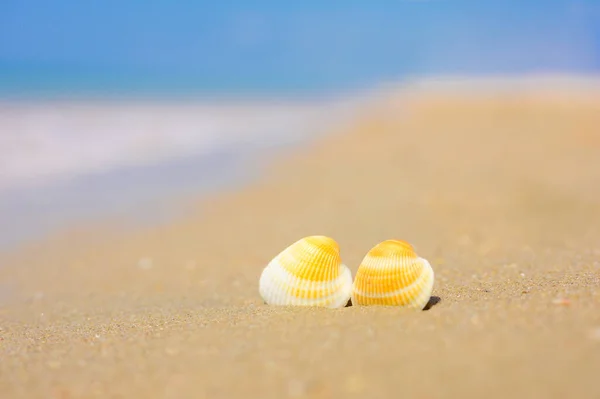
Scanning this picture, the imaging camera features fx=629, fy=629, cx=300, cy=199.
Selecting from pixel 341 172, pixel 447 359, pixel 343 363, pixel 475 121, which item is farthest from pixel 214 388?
pixel 475 121

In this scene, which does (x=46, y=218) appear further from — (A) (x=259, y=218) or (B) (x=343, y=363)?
(B) (x=343, y=363)

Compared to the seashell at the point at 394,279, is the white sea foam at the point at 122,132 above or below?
above

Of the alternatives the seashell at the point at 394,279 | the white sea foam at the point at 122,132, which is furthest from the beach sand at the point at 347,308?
the white sea foam at the point at 122,132

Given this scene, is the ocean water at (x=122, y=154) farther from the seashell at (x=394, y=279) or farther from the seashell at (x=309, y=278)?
the seashell at (x=394, y=279)

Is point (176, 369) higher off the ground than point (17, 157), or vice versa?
point (17, 157)

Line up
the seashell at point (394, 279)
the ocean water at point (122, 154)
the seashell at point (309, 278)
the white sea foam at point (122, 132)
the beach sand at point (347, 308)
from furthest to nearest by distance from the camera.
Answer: the white sea foam at point (122, 132) < the ocean water at point (122, 154) < the seashell at point (309, 278) < the seashell at point (394, 279) < the beach sand at point (347, 308)
